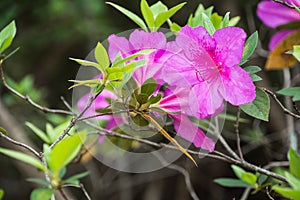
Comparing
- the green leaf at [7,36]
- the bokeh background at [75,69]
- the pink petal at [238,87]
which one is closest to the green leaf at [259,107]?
the pink petal at [238,87]

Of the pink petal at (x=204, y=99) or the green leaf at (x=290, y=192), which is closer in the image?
the green leaf at (x=290, y=192)

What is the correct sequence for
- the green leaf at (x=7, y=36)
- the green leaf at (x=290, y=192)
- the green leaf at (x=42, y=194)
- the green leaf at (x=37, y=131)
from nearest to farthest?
the green leaf at (x=290, y=192)
the green leaf at (x=42, y=194)
the green leaf at (x=7, y=36)
the green leaf at (x=37, y=131)

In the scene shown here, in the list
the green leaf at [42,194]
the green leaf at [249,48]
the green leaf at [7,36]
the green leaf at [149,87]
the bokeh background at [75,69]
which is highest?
the green leaf at [7,36]

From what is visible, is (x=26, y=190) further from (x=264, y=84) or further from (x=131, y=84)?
(x=131, y=84)

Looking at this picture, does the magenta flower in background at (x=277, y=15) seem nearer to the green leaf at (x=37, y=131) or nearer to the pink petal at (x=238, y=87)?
the pink petal at (x=238, y=87)

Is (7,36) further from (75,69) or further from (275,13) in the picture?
(75,69)

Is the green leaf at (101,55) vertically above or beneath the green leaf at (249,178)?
above

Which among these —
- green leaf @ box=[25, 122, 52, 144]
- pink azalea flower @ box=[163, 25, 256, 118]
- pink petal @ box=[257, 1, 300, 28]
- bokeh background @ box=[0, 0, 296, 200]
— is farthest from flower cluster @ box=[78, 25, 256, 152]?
bokeh background @ box=[0, 0, 296, 200]

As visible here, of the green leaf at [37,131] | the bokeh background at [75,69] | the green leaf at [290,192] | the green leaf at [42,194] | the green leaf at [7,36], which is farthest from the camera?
the bokeh background at [75,69]

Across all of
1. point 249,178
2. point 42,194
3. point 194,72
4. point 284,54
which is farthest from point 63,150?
point 284,54
